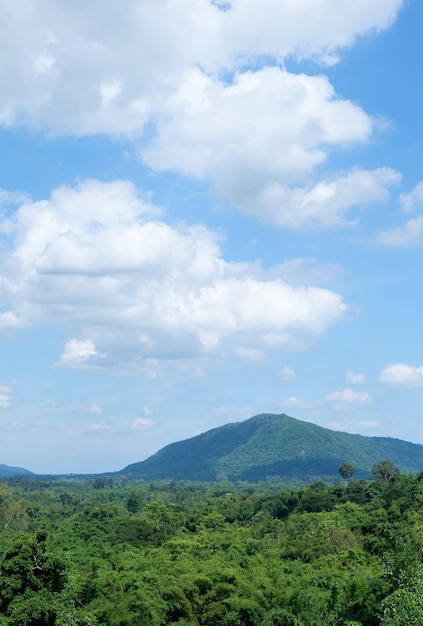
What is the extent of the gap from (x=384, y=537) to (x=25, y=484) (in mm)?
171471

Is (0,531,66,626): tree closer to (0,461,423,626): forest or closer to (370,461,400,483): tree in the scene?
(0,461,423,626): forest

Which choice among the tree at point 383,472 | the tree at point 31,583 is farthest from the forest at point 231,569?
the tree at point 383,472

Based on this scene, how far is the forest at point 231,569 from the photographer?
92.1 feet

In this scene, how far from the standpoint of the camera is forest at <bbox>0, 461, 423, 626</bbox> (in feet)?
92.1

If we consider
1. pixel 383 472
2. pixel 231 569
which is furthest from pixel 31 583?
pixel 383 472

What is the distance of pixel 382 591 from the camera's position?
31.3 metres

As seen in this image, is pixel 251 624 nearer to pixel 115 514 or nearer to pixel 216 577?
pixel 216 577

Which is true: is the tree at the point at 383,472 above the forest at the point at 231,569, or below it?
above

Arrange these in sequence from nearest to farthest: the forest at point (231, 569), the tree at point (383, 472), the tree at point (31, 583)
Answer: the tree at point (31, 583)
the forest at point (231, 569)
the tree at point (383, 472)

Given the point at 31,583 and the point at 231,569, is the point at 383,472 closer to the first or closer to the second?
the point at 231,569

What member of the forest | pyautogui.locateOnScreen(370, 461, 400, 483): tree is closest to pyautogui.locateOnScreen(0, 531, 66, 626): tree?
the forest

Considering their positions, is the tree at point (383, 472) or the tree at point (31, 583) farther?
the tree at point (383, 472)

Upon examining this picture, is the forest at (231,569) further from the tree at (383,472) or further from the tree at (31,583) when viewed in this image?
the tree at (383,472)

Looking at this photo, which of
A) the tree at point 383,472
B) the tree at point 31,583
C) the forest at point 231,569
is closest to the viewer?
the tree at point 31,583
